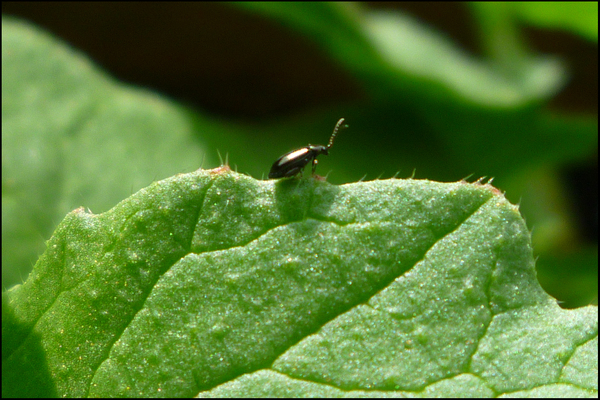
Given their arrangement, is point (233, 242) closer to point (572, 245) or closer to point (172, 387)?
point (172, 387)

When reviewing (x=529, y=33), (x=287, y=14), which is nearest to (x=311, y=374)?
(x=287, y=14)

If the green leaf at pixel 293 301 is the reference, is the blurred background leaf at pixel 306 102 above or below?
above

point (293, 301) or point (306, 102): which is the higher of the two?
point (306, 102)

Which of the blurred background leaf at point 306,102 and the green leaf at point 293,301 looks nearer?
the green leaf at point 293,301

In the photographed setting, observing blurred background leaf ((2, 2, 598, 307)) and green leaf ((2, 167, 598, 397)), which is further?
blurred background leaf ((2, 2, 598, 307))

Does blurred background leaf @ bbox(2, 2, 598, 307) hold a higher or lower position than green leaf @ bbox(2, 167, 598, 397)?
higher
